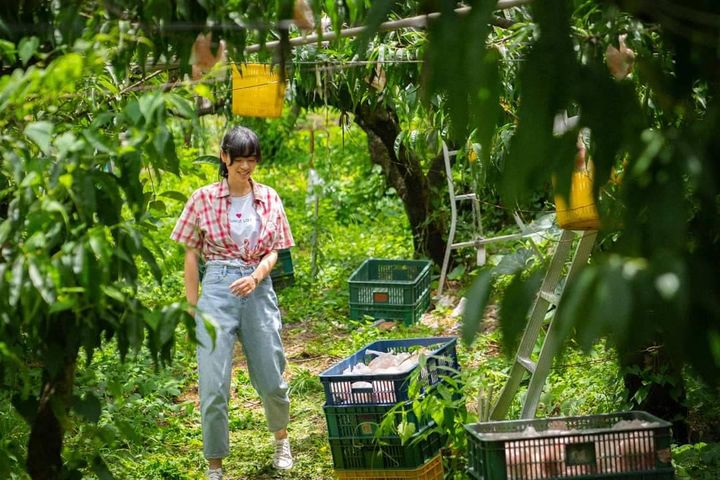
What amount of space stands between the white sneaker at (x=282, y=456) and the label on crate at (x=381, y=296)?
3017 mm

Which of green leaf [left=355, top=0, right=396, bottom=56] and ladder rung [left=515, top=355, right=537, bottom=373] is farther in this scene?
ladder rung [left=515, top=355, right=537, bottom=373]

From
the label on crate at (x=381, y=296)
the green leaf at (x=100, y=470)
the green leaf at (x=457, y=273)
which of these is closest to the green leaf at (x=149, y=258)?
the green leaf at (x=100, y=470)

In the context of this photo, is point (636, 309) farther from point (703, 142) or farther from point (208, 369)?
point (208, 369)

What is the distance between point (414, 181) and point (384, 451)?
4.69m

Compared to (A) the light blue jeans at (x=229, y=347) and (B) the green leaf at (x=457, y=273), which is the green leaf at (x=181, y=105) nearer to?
(A) the light blue jeans at (x=229, y=347)

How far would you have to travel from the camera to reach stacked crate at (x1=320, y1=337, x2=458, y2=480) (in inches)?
191

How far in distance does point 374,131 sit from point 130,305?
6.72 metres

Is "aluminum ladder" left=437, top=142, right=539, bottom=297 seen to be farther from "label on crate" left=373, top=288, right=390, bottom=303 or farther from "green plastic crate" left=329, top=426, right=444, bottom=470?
"green plastic crate" left=329, top=426, right=444, bottom=470

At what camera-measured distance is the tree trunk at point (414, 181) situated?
9.17 metres

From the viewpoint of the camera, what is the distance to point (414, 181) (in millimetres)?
9414

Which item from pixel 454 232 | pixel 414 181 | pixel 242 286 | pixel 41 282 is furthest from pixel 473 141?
pixel 414 181

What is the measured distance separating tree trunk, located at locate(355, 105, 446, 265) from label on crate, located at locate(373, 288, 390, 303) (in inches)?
43.3

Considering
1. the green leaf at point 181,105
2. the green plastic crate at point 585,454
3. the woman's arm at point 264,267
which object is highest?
the green leaf at point 181,105

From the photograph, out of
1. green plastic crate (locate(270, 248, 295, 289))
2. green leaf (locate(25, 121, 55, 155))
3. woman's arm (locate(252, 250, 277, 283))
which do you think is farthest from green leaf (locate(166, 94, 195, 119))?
green plastic crate (locate(270, 248, 295, 289))
